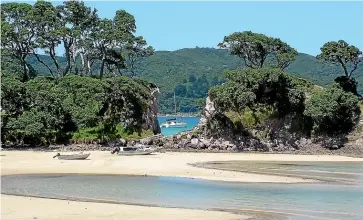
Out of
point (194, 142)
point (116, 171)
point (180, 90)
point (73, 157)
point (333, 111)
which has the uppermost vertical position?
point (180, 90)

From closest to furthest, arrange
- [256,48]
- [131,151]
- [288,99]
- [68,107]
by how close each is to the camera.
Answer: [131,151]
[288,99]
[68,107]
[256,48]

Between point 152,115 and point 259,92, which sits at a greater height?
point 259,92

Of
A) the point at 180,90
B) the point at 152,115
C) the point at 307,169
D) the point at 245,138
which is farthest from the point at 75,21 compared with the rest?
the point at 180,90

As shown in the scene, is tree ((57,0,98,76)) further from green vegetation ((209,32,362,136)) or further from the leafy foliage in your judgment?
green vegetation ((209,32,362,136))

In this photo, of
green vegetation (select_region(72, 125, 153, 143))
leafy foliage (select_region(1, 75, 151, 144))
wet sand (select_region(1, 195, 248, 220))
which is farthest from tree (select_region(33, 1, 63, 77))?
wet sand (select_region(1, 195, 248, 220))

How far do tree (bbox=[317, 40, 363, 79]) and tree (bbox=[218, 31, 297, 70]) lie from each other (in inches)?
250

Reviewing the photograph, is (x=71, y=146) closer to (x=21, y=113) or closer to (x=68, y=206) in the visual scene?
(x=21, y=113)

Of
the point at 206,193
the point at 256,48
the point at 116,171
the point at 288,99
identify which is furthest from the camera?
the point at 256,48

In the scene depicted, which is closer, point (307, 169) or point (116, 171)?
point (116, 171)

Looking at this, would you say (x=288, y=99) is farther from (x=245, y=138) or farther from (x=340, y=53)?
(x=340, y=53)

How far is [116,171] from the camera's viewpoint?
36.8 meters

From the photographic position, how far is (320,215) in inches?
806

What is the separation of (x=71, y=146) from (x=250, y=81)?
60.5ft

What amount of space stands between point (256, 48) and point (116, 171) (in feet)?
98.8
